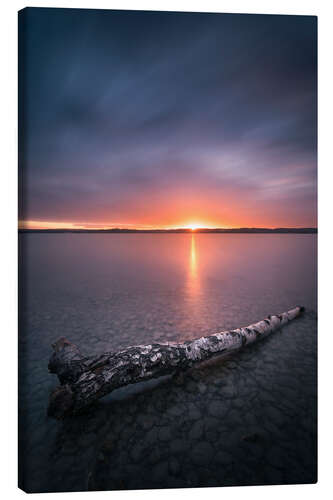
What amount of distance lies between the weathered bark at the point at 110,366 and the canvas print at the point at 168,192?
0.01m

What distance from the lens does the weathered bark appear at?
6.34 ft

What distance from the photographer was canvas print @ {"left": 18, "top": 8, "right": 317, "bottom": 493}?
6.05 feet

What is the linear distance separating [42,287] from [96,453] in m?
5.68

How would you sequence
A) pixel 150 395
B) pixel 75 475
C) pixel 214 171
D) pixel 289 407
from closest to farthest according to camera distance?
pixel 75 475 → pixel 289 407 → pixel 150 395 → pixel 214 171

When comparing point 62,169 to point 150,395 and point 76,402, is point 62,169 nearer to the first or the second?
point 76,402

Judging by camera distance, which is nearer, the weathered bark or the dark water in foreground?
the dark water in foreground

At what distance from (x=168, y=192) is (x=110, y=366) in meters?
2.87

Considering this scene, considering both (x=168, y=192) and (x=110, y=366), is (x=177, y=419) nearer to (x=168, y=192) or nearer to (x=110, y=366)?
(x=110, y=366)

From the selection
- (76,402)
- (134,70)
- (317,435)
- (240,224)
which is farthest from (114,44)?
(317,435)

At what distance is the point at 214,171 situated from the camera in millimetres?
3336

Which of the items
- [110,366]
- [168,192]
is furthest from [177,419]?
[168,192]

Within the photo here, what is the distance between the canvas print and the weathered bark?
0.05 ft

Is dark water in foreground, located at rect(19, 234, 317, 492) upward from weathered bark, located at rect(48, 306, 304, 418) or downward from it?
downward

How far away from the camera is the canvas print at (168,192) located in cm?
184
